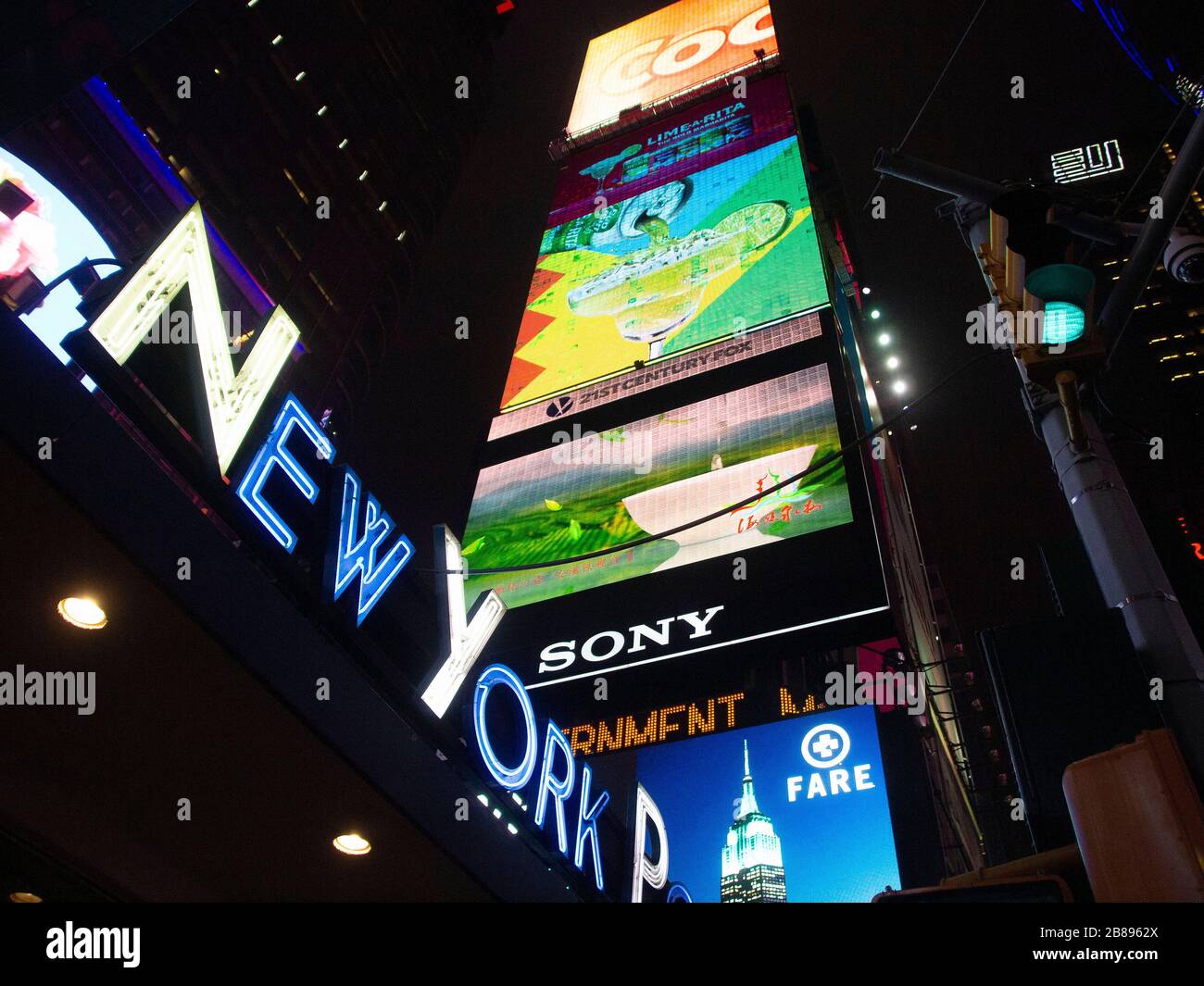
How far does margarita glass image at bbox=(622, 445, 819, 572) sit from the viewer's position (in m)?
9.73

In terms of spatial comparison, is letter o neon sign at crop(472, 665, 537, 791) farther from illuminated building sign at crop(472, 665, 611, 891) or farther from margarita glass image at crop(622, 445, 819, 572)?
margarita glass image at crop(622, 445, 819, 572)

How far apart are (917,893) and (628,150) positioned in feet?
57.4

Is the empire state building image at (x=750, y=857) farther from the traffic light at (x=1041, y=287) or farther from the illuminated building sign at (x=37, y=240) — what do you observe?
the illuminated building sign at (x=37, y=240)

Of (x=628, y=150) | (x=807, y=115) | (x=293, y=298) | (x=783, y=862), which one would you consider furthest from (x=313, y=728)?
(x=293, y=298)

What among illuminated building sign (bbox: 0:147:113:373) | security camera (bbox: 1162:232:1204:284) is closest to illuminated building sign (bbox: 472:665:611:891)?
security camera (bbox: 1162:232:1204:284)

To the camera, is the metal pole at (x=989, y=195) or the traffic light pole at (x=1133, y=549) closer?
the traffic light pole at (x=1133, y=549)

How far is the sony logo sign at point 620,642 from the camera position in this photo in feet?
29.2

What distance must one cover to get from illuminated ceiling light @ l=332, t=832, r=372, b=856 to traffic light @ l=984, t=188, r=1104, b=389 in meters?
4.73

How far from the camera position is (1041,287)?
10.9 ft

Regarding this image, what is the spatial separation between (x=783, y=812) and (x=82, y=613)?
294 inches

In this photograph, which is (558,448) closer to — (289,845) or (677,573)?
(677,573)

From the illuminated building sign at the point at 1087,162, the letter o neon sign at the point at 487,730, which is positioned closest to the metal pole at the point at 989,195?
the illuminated building sign at the point at 1087,162

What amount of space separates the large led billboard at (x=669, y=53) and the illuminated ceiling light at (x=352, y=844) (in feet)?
56.5

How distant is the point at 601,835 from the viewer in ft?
26.8
